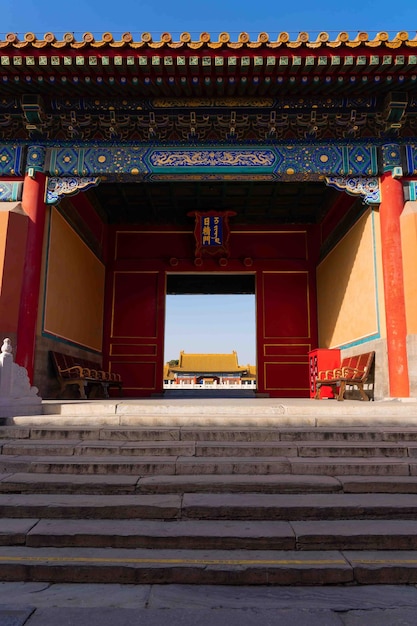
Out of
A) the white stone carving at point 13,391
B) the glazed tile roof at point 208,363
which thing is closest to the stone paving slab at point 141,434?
the white stone carving at point 13,391

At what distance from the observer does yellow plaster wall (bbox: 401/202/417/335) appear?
6.54 meters

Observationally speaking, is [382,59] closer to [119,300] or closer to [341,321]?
[341,321]

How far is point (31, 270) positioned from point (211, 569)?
19.1 feet

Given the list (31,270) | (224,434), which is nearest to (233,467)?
(224,434)

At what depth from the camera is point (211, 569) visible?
7.06 feet

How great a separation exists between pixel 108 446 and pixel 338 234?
7343 mm

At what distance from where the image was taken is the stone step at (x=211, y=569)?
7.00 ft

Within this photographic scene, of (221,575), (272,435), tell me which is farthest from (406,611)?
(272,435)

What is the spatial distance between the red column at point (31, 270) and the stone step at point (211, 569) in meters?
4.83

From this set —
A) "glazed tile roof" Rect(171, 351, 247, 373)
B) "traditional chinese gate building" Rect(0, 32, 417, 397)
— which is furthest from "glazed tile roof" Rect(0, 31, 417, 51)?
"glazed tile roof" Rect(171, 351, 247, 373)

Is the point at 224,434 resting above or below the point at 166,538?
above

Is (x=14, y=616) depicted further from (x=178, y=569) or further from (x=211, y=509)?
(x=211, y=509)

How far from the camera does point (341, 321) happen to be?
923 centimetres

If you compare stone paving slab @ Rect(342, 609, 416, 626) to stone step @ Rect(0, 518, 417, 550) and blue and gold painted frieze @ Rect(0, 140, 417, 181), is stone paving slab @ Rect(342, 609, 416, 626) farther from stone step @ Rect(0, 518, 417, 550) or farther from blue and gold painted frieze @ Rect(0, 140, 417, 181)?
blue and gold painted frieze @ Rect(0, 140, 417, 181)
